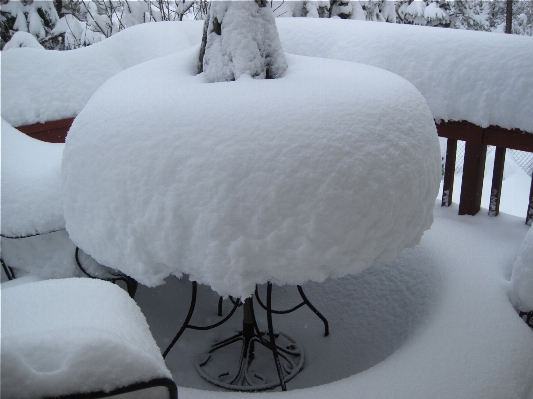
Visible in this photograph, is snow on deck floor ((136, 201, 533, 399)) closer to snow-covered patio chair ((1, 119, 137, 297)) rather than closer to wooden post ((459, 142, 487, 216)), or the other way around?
wooden post ((459, 142, 487, 216))

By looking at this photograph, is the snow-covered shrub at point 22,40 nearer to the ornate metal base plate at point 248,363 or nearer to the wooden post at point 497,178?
the ornate metal base plate at point 248,363

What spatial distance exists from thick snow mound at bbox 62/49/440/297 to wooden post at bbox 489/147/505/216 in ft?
5.85

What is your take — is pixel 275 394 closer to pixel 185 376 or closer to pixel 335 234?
pixel 335 234

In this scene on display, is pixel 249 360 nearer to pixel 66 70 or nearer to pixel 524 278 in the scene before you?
pixel 524 278

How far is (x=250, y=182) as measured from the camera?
1.51 m

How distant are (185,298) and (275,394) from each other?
1.48m

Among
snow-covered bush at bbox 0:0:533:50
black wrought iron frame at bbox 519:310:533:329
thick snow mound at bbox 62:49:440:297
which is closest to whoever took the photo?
thick snow mound at bbox 62:49:440:297

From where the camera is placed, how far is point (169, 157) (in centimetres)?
158

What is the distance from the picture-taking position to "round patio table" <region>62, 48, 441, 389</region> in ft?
5.02

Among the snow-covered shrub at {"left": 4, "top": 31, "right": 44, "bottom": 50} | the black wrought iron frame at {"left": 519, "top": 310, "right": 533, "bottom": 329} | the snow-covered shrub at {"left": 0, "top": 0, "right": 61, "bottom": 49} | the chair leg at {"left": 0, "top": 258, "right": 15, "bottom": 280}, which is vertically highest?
the snow-covered shrub at {"left": 0, "top": 0, "right": 61, "bottom": 49}

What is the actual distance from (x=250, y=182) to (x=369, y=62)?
7.97 feet

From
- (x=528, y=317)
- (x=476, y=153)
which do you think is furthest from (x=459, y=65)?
(x=528, y=317)

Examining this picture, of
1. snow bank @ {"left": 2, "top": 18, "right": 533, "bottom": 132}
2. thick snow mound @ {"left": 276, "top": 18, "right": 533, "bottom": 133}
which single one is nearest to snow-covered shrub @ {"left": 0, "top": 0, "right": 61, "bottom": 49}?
snow bank @ {"left": 2, "top": 18, "right": 533, "bottom": 132}

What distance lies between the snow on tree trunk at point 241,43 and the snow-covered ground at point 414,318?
1356mm
